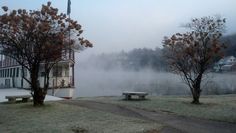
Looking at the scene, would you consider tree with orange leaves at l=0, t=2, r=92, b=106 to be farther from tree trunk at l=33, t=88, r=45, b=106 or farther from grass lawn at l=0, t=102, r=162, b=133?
grass lawn at l=0, t=102, r=162, b=133

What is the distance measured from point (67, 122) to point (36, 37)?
6.10 m

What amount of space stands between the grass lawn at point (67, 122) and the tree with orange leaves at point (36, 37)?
2.93 meters

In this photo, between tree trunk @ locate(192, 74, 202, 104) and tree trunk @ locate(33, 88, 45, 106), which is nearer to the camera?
tree trunk @ locate(33, 88, 45, 106)

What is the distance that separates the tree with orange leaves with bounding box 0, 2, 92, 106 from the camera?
17078 mm

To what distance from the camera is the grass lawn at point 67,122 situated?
11199mm

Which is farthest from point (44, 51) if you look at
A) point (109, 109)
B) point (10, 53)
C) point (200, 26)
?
point (200, 26)

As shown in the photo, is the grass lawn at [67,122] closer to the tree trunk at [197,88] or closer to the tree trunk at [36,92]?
the tree trunk at [36,92]

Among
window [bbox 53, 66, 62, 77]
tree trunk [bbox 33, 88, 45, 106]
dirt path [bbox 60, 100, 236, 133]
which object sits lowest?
dirt path [bbox 60, 100, 236, 133]

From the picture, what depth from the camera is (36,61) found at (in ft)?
59.7

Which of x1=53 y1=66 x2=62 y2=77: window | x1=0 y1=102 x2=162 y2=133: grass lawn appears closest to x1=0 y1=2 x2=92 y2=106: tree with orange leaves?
x1=0 y1=102 x2=162 y2=133: grass lawn

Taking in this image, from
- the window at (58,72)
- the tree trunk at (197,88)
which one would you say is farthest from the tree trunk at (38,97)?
the window at (58,72)

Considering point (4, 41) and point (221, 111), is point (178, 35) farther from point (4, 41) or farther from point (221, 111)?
point (4, 41)

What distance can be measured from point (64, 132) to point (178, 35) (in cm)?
1219

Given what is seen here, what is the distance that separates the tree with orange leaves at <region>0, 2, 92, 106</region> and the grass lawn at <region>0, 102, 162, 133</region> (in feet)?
9.61
